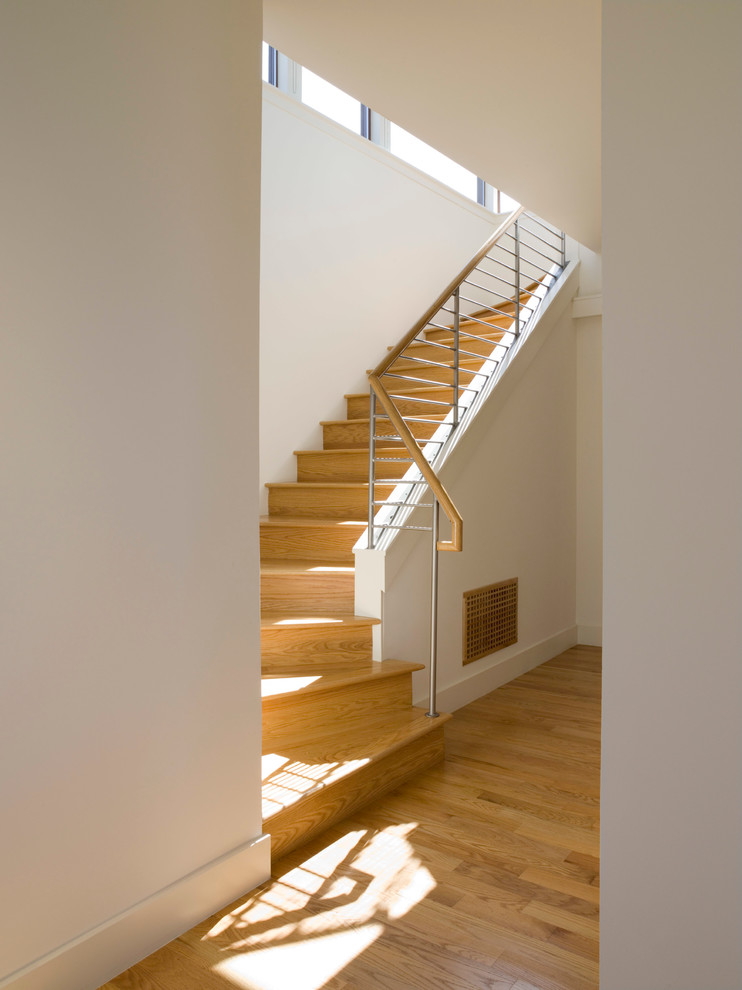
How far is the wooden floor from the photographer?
1.70 m

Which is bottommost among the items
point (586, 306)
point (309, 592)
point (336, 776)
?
point (336, 776)

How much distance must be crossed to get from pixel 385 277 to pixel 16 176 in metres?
3.92

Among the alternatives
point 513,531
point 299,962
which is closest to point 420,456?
point 513,531

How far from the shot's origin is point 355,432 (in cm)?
436

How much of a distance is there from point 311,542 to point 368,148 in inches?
116

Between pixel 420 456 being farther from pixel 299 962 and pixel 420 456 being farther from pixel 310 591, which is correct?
pixel 299 962

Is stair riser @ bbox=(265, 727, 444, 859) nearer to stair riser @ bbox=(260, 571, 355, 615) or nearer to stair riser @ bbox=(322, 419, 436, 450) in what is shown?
stair riser @ bbox=(260, 571, 355, 615)

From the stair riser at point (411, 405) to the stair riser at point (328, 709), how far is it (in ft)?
5.74

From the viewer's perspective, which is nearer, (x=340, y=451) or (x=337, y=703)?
(x=337, y=703)

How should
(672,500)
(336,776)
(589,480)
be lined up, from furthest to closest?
(589,480), (336,776), (672,500)

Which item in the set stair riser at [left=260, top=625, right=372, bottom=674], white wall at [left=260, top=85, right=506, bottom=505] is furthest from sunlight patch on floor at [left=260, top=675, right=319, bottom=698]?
white wall at [left=260, top=85, right=506, bottom=505]

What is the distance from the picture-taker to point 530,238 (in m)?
5.62

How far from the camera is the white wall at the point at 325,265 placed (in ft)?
13.8

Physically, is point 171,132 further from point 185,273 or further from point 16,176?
point 16,176
